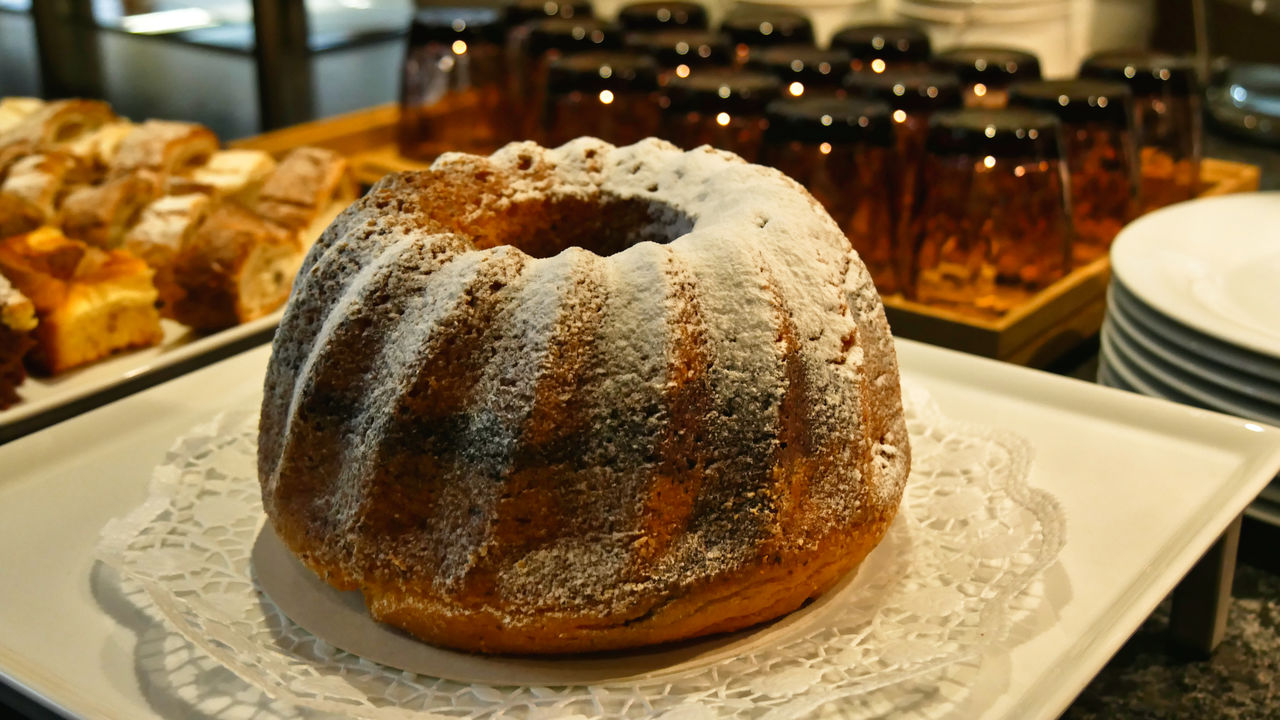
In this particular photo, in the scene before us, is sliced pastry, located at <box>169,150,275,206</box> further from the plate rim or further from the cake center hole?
the plate rim

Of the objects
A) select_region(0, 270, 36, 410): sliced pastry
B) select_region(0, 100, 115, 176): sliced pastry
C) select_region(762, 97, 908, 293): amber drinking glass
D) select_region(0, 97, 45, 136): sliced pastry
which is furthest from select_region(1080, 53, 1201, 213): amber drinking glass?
select_region(0, 97, 45, 136): sliced pastry

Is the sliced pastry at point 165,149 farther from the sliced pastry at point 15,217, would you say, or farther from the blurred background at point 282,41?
the blurred background at point 282,41

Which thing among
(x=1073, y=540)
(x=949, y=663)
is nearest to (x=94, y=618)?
(x=949, y=663)

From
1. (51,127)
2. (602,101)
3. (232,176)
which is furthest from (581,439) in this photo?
(51,127)

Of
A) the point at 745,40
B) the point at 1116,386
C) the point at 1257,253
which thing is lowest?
the point at 1116,386

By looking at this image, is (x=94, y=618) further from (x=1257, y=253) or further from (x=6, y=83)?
(x=6, y=83)
